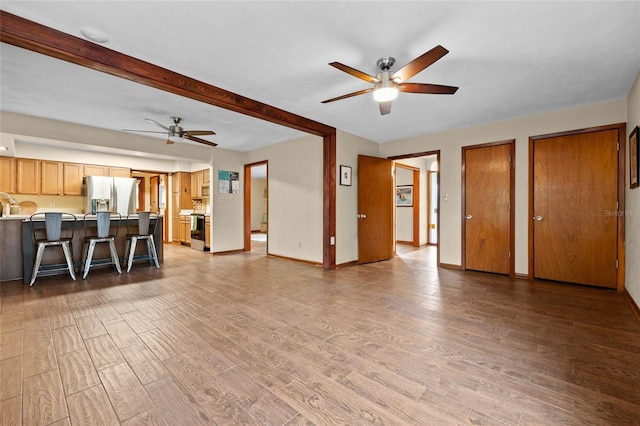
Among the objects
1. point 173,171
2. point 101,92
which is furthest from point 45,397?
point 173,171

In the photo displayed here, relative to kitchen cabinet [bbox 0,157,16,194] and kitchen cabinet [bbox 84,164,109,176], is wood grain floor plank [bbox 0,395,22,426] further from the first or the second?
kitchen cabinet [bbox 84,164,109,176]

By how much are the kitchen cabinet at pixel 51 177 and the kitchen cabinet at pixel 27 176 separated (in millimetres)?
74

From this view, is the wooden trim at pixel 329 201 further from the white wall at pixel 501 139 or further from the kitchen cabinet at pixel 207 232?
the kitchen cabinet at pixel 207 232

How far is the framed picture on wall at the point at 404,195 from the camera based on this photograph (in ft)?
25.4

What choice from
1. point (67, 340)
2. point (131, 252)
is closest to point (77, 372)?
point (67, 340)

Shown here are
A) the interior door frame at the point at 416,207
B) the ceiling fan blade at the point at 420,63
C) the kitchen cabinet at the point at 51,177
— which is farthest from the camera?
the interior door frame at the point at 416,207

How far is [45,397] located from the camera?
1.54 m

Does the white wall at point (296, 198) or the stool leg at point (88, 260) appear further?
the white wall at point (296, 198)

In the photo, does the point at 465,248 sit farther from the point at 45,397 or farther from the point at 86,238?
the point at 86,238

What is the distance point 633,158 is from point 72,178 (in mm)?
9282

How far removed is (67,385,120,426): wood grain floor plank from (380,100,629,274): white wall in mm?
4758

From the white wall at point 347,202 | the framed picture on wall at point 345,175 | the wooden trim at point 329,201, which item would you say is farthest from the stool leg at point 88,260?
the framed picture on wall at point 345,175

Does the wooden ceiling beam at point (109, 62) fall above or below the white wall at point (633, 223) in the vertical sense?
above

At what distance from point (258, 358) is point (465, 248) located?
3.98 meters
